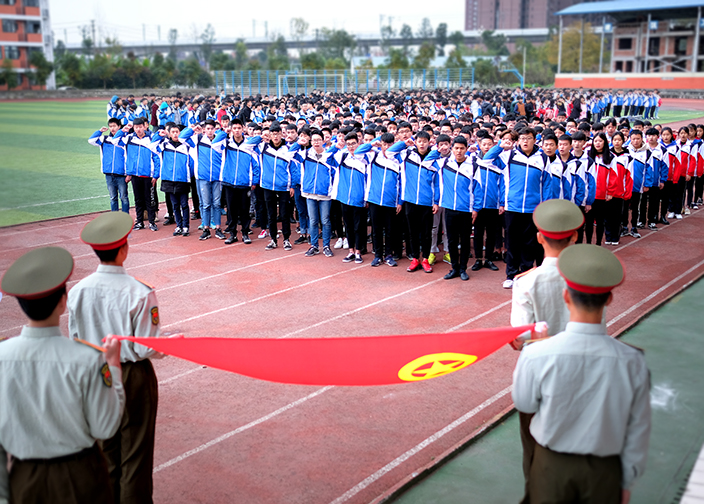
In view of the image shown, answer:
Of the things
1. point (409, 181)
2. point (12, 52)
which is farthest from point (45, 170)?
point (409, 181)

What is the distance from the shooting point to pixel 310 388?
6.06 metres

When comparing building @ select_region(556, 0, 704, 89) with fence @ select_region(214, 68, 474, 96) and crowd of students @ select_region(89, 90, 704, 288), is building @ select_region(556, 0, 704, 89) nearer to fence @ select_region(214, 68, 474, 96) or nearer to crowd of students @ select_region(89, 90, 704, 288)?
fence @ select_region(214, 68, 474, 96)

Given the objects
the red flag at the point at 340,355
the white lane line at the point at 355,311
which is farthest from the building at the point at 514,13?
the red flag at the point at 340,355

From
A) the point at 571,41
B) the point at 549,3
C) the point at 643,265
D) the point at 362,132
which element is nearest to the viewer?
the point at 643,265


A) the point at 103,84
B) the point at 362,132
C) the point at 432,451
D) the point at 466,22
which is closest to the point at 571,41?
the point at 103,84

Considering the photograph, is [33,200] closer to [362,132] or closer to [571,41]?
[362,132]

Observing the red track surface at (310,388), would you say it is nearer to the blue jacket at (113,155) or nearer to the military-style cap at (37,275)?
the blue jacket at (113,155)

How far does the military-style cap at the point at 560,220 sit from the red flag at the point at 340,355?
2.39 feet

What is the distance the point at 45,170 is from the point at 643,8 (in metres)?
68.1

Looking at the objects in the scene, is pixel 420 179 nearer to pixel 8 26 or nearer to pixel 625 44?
pixel 8 26

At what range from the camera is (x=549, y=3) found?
164 metres

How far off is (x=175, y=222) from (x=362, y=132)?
14.4ft

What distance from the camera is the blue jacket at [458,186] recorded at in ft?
30.2

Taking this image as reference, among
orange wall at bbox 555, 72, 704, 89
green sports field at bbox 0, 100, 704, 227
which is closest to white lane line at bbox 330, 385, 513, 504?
green sports field at bbox 0, 100, 704, 227
